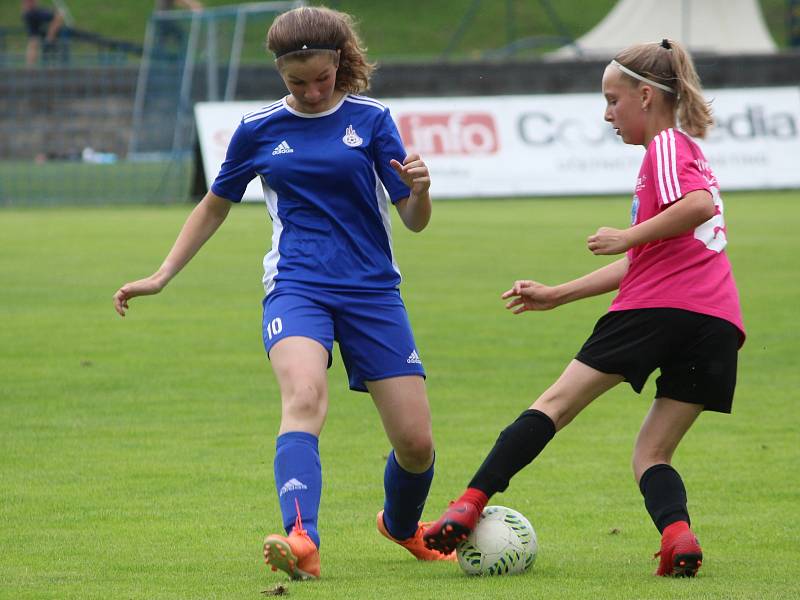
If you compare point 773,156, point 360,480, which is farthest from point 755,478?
point 773,156

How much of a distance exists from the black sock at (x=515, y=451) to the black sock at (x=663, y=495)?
0.39 meters

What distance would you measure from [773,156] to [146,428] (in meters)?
18.9

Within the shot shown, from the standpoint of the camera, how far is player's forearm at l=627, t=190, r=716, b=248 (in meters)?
4.78

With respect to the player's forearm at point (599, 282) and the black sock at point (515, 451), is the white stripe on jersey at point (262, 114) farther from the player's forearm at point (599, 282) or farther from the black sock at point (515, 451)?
the black sock at point (515, 451)

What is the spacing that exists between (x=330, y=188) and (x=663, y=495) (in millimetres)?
1541

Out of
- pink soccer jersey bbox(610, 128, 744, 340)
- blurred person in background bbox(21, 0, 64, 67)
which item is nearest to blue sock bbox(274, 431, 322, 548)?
pink soccer jersey bbox(610, 128, 744, 340)

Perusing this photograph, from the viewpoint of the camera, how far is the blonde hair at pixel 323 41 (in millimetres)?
5172

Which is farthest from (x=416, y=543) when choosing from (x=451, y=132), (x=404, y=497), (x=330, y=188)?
(x=451, y=132)

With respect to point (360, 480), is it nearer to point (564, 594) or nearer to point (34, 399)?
point (564, 594)

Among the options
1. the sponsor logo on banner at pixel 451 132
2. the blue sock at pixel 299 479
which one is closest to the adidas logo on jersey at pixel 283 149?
the blue sock at pixel 299 479

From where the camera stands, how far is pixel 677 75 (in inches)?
199

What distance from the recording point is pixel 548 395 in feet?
16.5

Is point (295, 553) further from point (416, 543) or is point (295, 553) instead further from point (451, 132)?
point (451, 132)

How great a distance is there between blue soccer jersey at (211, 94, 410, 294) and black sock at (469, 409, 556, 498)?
0.74 metres
